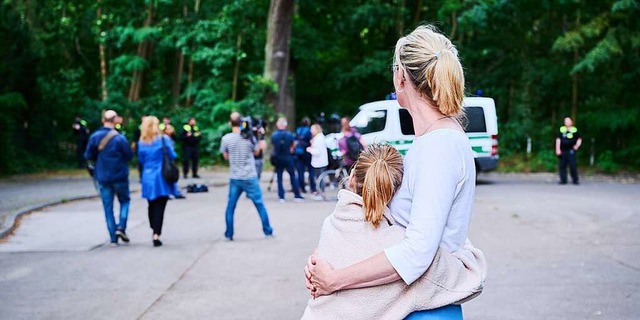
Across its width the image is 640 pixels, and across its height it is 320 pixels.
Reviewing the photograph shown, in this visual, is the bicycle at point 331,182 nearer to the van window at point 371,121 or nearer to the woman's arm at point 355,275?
the van window at point 371,121

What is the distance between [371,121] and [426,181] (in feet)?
57.7

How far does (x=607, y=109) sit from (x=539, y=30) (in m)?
6.34

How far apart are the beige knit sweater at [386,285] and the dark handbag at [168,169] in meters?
8.28

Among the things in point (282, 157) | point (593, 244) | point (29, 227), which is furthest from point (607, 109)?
point (29, 227)

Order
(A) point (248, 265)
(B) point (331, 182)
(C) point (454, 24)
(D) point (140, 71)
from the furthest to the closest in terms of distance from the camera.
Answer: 1. (D) point (140, 71)
2. (C) point (454, 24)
3. (B) point (331, 182)
4. (A) point (248, 265)

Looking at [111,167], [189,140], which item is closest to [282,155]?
[189,140]

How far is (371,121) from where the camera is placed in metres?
19.6

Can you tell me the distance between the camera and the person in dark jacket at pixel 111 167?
1016cm

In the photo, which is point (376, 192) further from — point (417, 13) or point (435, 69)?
point (417, 13)

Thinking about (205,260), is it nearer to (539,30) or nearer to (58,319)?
(58,319)

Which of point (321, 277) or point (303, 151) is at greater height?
point (321, 277)

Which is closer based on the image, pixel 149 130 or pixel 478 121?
pixel 149 130

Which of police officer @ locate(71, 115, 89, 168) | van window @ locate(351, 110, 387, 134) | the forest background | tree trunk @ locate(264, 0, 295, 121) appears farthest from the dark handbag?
police officer @ locate(71, 115, 89, 168)

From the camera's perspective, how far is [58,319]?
5945 millimetres
